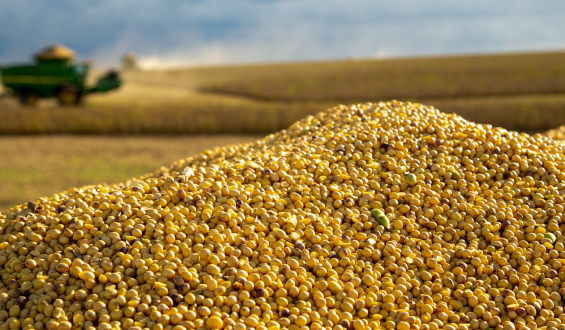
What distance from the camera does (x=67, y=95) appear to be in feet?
46.1

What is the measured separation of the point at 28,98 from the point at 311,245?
15.0 metres

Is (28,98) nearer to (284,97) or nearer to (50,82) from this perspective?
(50,82)

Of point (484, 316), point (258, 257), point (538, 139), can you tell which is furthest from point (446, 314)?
point (538, 139)

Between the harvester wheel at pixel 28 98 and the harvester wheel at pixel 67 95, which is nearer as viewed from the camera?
the harvester wheel at pixel 67 95

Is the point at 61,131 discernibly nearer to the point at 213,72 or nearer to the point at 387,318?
the point at 387,318

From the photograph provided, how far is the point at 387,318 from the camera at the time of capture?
152 centimetres

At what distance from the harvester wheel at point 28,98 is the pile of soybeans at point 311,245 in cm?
1374

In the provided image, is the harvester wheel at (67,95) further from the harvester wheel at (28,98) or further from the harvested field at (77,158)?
the harvested field at (77,158)

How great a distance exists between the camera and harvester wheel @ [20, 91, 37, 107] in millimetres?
14148

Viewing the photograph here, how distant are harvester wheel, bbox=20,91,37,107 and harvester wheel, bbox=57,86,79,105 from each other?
2.56ft

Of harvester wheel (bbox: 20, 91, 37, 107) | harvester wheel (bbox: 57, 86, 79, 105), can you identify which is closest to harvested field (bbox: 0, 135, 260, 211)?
harvester wheel (bbox: 57, 86, 79, 105)

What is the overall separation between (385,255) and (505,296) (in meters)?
0.44

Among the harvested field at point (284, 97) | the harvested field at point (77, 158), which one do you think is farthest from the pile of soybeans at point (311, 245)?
the harvested field at point (284, 97)

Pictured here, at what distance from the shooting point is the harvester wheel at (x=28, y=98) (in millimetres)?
14148
